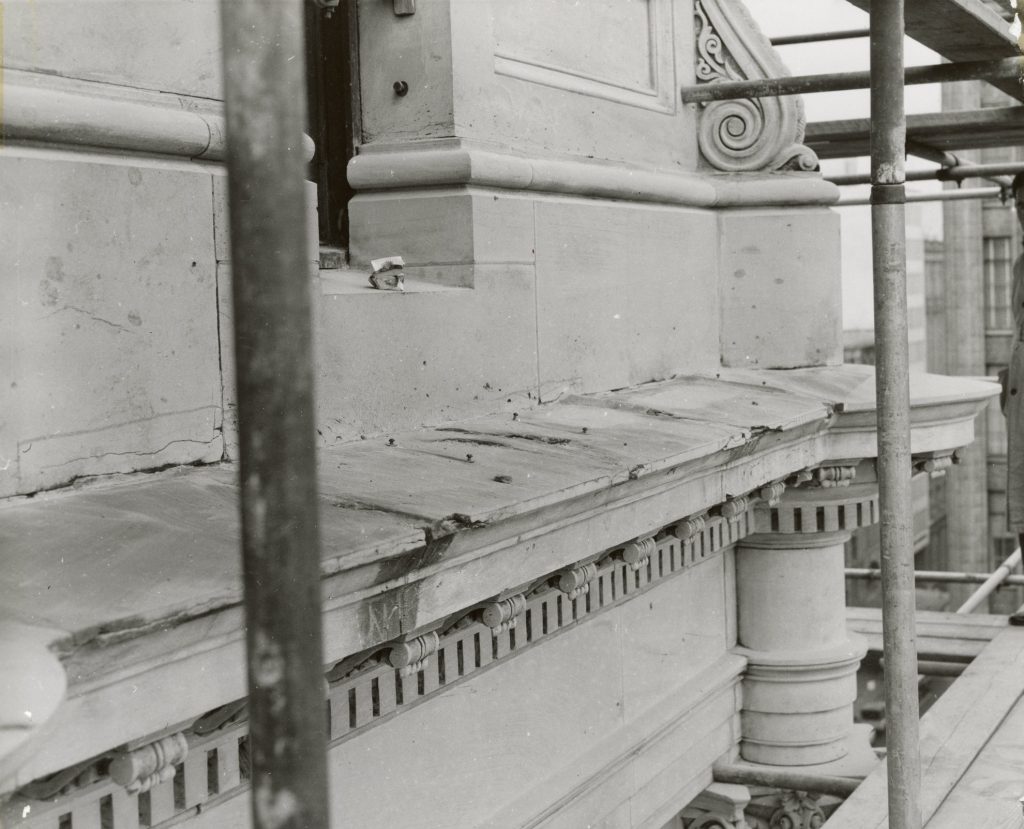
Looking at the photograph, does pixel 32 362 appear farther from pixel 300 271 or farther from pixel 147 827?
pixel 300 271

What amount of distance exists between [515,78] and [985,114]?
282 cm

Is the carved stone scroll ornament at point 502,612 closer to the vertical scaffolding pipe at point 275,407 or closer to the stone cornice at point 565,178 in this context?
the stone cornice at point 565,178

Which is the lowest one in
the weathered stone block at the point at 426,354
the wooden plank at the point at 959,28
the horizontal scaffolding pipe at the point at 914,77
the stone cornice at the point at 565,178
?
the weathered stone block at the point at 426,354

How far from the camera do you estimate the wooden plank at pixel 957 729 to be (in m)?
5.25

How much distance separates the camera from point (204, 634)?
2.24m

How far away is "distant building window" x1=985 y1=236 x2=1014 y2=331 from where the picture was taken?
103ft

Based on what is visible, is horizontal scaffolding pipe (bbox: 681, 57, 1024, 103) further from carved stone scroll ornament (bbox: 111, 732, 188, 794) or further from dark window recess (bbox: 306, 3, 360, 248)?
carved stone scroll ornament (bbox: 111, 732, 188, 794)

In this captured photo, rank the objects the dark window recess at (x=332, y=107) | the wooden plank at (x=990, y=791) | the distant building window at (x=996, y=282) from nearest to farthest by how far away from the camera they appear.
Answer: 1. the dark window recess at (x=332, y=107)
2. the wooden plank at (x=990, y=791)
3. the distant building window at (x=996, y=282)

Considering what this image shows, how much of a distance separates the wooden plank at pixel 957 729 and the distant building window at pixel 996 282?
25.4 metres

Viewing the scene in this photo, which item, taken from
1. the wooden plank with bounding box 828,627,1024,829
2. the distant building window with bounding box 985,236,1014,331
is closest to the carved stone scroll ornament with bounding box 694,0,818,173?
the wooden plank with bounding box 828,627,1024,829

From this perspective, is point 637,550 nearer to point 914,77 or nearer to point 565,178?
point 565,178

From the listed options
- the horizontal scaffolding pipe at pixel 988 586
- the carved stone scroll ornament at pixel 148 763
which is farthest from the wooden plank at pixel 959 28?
the horizontal scaffolding pipe at pixel 988 586

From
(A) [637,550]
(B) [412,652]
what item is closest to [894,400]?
(A) [637,550]

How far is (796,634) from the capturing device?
20.3 feet
